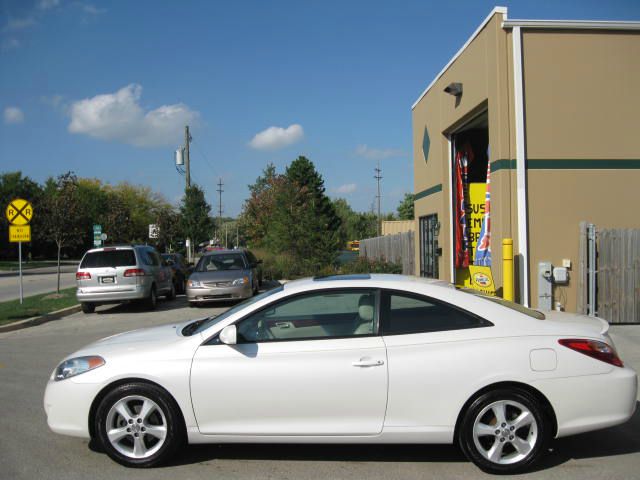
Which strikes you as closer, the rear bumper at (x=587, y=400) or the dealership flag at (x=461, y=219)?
the rear bumper at (x=587, y=400)

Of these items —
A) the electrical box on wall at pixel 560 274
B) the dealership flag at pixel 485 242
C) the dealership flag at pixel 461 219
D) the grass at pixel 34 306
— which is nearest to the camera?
the electrical box on wall at pixel 560 274

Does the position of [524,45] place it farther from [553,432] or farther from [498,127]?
[553,432]

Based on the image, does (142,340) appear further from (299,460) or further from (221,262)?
(221,262)

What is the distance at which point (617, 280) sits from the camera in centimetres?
1048

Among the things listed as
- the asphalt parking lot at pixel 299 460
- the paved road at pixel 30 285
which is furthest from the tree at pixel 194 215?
the asphalt parking lot at pixel 299 460

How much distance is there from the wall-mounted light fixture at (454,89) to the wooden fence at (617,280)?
173 inches

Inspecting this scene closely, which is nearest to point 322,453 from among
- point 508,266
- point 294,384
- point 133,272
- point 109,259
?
point 294,384

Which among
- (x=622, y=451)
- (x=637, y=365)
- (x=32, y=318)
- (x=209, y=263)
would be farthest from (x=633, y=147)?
(x=32, y=318)

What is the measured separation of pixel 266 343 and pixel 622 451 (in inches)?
124

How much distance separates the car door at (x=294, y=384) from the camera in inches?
170

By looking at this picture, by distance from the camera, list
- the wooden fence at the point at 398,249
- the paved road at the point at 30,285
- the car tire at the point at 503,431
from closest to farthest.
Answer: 1. the car tire at the point at 503,431
2. the wooden fence at the point at 398,249
3. the paved road at the point at 30,285

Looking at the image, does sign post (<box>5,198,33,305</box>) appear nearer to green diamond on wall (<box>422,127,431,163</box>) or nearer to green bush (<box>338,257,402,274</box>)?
green bush (<box>338,257,402,274</box>)

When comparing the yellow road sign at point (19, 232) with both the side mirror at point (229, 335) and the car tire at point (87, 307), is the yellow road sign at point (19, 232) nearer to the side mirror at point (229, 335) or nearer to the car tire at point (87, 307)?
the car tire at point (87, 307)

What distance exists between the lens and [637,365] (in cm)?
748
